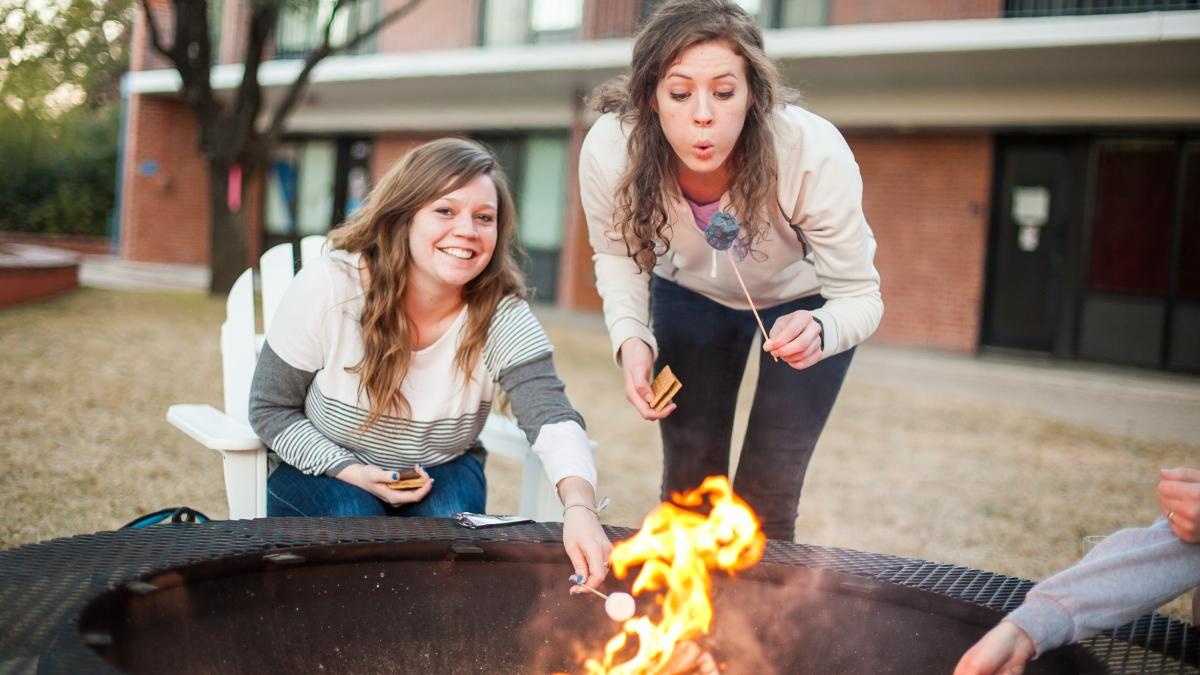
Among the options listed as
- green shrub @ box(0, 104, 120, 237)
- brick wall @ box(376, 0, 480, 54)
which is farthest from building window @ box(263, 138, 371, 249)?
green shrub @ box(0, 104, 120, 237)

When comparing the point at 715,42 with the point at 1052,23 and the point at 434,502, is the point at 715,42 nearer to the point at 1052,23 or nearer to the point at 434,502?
the point at 434,502

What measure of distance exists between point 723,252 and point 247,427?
120 cm

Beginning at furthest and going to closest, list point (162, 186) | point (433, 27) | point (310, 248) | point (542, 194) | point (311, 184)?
point (162, 186) → point (311, 184) → point (433, 27) → point (542, 194) → point (310, 248)

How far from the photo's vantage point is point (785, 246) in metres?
2.36

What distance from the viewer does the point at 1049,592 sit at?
4.99 ft

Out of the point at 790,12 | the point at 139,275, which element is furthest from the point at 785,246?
the point at 139,275

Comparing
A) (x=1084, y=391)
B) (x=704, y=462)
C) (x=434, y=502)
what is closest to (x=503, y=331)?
(x=434, y=502)

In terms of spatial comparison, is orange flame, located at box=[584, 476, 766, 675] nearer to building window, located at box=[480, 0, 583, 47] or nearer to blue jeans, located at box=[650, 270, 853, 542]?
blue jeans, located at box=[650, 270, 853, 542]

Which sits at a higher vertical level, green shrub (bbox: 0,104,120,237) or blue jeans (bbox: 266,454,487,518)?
green shrub (bbox: 0,104,120,237)

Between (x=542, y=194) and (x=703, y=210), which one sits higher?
(x=542, y=194)

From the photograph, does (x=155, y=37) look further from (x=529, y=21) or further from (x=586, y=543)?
(x=586, y=543)

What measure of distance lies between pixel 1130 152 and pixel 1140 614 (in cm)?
1058

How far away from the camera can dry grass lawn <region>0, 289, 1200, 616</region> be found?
421cm

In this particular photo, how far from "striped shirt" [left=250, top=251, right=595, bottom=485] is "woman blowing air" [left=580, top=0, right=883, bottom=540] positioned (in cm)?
22
